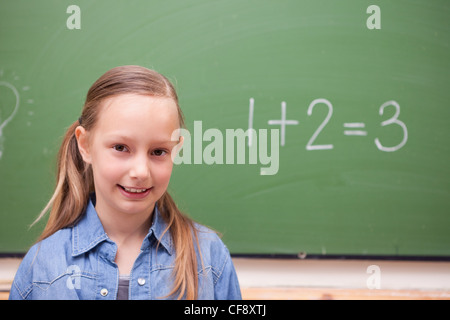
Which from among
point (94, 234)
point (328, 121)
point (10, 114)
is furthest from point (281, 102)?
point (10, 114)

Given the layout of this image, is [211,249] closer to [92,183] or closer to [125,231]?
[125,231]

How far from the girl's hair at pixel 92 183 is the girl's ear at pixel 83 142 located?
12 millimetres

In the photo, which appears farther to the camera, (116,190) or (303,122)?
(303,122)

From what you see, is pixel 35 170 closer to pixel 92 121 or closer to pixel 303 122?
pixel 92 121

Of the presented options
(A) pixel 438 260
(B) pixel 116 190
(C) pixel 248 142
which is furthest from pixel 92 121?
(A) pixel 438 260

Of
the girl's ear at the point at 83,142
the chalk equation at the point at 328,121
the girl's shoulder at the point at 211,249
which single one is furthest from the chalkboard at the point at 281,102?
the girl's ear at the point at 83,142

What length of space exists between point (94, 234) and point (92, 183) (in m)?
0.16

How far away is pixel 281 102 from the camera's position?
51.0 inches

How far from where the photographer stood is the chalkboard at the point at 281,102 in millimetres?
1290

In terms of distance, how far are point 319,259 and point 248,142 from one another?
1.50 feet

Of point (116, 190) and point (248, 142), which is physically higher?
point (248, 142)

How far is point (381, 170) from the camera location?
1.30 m

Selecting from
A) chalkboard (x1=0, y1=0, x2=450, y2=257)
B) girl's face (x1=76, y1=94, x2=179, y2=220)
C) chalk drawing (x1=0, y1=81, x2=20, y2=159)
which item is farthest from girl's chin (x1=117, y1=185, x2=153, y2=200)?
chalk drawing (x1=0, y1=81, x2=20, y2=159)

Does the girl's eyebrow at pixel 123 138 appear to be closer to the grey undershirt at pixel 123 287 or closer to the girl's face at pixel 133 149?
the girl's face at pixel 133 149
